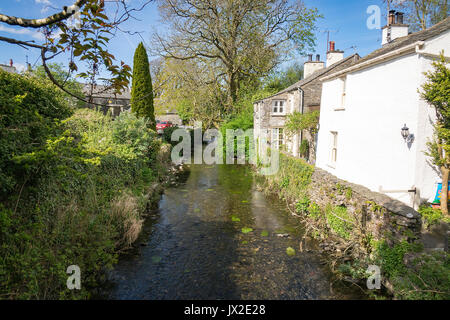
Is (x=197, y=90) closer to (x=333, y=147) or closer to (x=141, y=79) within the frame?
(x=141, y=79)

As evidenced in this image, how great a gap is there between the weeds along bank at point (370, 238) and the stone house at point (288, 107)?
9.79m

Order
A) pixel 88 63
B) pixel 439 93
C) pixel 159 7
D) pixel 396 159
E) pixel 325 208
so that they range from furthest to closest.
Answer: pixel 159 7 < pixel 325 208 < pixel 396 159 < pixel 439 93 < pixel 88 63

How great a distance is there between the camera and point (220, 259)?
8617mm

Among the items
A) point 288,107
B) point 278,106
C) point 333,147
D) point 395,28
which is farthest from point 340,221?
point 278,106

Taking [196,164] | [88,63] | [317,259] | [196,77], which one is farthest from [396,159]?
[196,77]

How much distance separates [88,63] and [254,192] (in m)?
14.7

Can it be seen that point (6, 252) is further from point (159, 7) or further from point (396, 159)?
point (159, 7)

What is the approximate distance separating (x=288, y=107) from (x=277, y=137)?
2835 millimetres

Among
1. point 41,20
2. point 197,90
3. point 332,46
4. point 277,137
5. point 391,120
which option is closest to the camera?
point 41,20

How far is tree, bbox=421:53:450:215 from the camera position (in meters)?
7.48

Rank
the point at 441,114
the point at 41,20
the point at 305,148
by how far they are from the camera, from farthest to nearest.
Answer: the point at 305,148, the point at 441,114, the point at 41,20

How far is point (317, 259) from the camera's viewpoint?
8.91 metres

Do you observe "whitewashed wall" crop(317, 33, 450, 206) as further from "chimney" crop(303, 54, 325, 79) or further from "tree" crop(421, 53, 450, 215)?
"chimney" crop(303, 54, 325, 79)

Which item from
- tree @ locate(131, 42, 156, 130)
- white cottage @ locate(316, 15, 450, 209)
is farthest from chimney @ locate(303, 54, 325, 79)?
white cottage @ locate(316, 15, 450, 209)
